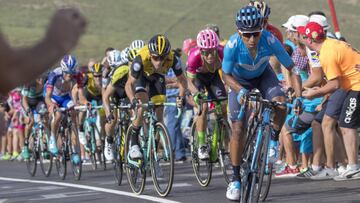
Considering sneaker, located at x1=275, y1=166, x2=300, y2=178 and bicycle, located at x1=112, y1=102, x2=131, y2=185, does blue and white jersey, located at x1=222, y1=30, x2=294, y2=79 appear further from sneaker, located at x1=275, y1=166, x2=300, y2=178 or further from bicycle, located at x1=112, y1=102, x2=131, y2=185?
sneaker, located at x1=275, y1=166, x2=300, y2=178

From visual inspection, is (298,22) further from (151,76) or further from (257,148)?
(257,148)

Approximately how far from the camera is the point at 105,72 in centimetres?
1720

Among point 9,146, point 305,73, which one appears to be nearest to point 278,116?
point 305,73

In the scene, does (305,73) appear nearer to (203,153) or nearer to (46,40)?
(203,153)

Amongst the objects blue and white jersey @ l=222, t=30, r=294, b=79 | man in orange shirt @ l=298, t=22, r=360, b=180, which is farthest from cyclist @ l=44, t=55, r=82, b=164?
blue and white jersey @ l=222, t=30, r=294, b=79

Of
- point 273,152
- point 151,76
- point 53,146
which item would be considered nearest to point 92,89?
point 53,146

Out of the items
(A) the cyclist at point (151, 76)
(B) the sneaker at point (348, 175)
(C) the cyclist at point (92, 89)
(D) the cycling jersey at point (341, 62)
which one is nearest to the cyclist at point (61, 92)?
(C) the cyclist at point (92, 89)

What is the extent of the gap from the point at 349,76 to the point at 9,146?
1354cm

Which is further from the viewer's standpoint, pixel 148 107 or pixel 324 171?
pixel 324 171

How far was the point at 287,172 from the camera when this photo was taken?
1271cm

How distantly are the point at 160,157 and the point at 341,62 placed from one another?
243 cm

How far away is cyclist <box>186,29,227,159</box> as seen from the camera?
11.4 meters

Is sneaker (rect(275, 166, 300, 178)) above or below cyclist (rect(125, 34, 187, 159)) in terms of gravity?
below

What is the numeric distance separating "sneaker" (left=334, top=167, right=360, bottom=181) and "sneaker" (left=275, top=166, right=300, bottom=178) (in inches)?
49.7
